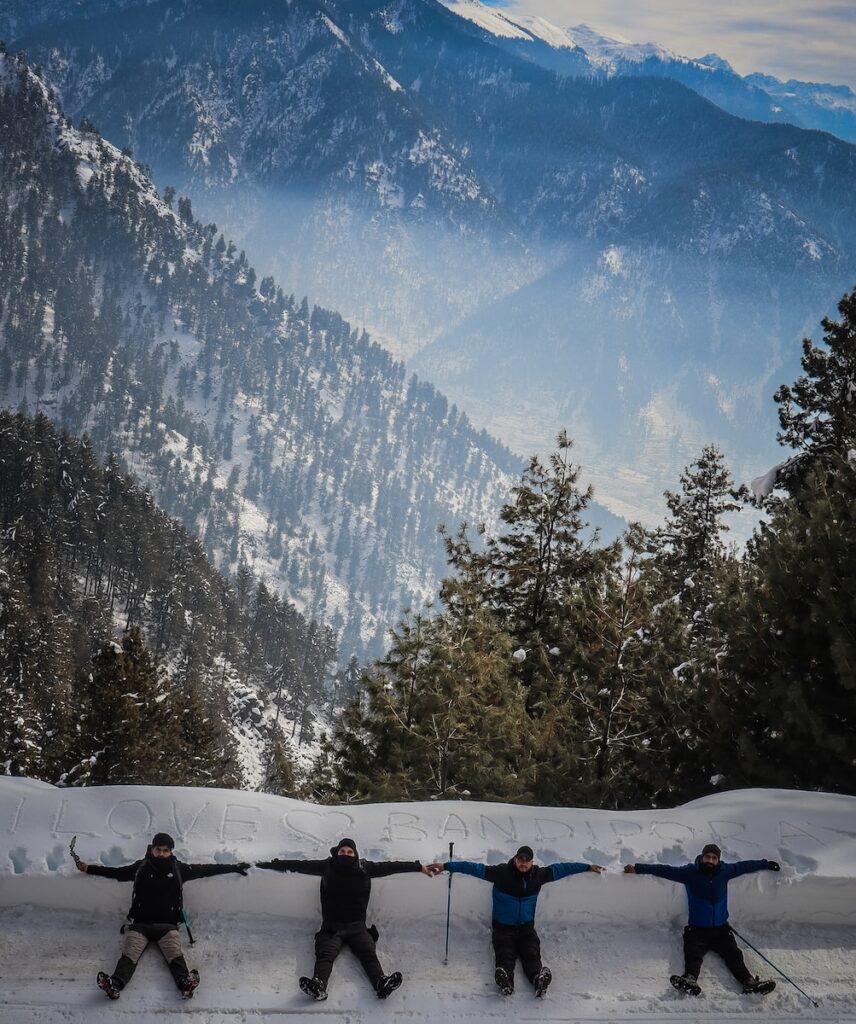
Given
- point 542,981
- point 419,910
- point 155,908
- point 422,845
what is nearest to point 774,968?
point 542,981

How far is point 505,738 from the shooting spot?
15695 mm

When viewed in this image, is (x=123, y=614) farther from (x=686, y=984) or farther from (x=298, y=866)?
(x=686, y=984)

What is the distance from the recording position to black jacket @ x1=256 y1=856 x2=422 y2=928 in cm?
870

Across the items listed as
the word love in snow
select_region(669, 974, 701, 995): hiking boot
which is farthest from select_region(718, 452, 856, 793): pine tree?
select_region(669, 974, 701, 995): hiking boot

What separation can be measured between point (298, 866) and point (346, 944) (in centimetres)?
100

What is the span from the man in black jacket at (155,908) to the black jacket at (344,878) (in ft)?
3.24

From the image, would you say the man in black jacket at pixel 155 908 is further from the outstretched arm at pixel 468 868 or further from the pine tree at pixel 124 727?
the pine tree at pixel 124 727

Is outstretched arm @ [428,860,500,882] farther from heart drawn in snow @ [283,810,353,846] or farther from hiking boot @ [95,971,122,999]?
hiking boot @ [95,971,122,999]

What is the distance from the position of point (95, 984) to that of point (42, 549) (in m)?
80.8

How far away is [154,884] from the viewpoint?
28.0 ft

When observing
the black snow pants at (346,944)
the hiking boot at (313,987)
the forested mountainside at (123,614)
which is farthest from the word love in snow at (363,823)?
the forested mountainside at (123,614)

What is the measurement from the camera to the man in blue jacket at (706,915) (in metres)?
8.47

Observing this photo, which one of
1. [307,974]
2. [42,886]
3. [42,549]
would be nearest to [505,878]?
[307,974]

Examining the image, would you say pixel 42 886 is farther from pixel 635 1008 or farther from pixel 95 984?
pixel 635 1008
